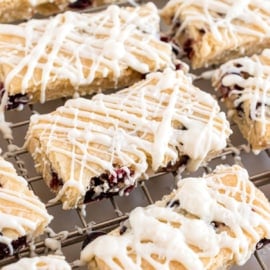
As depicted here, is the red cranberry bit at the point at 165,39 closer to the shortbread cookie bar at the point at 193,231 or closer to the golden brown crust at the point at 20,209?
the shortbread cookie bar at the point at 193,231

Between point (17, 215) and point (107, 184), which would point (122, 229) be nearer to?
point (107, 184)

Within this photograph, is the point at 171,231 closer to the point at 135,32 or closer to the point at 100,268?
the point at 100,268

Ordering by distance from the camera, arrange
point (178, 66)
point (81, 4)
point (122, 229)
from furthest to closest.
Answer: point (81, 4) → point (178, 66) → point (122, 229)

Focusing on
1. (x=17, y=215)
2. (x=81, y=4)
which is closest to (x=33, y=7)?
(x=81, y=4)

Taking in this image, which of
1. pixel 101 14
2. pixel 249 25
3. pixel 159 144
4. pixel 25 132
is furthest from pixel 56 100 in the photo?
pixel 249 25

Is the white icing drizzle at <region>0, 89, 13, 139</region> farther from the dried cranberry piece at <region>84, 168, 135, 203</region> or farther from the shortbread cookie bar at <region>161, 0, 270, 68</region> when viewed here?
the shortbread cookie bar at <region>161, 0, 270, 68</region>

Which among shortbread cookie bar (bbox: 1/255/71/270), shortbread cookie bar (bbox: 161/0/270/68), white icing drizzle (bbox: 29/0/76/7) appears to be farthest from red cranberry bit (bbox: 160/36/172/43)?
shortbread cookie bar (bbox: 1/255/71/270)

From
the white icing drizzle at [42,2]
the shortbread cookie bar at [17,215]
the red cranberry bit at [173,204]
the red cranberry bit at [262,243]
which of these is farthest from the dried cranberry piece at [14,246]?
the white icing drizzle at [42,2]
